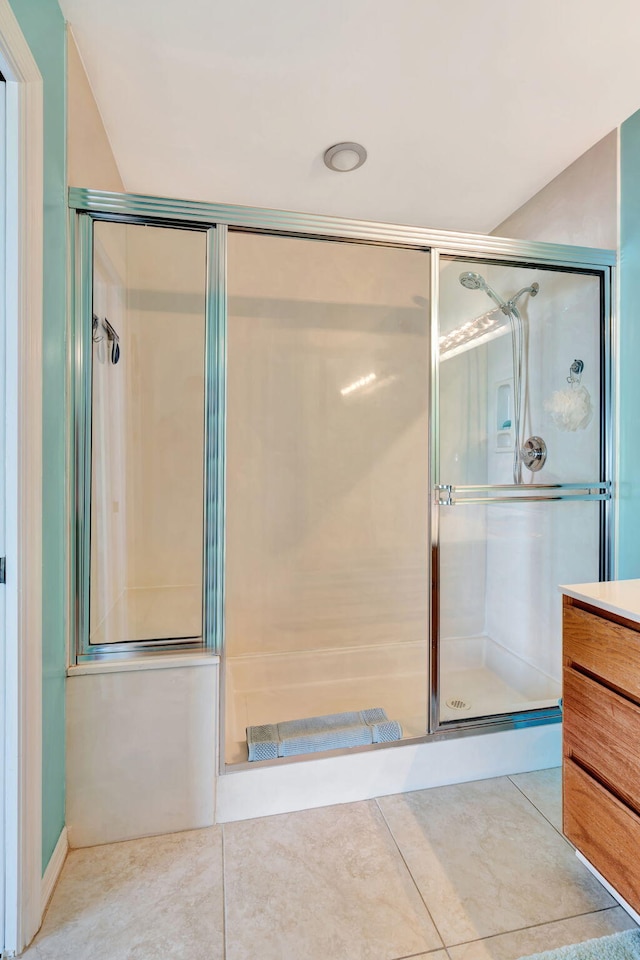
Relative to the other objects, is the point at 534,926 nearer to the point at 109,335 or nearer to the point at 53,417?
the point at 53,417

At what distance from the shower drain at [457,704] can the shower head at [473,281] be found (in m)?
1.62

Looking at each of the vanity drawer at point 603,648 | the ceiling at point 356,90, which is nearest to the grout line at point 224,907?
the vanity drawer at point 603,648

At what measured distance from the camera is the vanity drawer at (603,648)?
114 cm

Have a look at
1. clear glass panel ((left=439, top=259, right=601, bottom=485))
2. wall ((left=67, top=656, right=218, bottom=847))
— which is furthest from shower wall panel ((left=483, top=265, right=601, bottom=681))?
wall ((left=67, top=656, right=218, bottom=847))

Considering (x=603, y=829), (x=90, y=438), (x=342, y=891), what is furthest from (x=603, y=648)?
(x=90, y=438)

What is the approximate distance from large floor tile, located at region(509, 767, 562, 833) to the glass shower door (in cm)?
23

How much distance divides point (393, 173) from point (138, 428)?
1.58 meters

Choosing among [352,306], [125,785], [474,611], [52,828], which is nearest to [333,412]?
[352,306]

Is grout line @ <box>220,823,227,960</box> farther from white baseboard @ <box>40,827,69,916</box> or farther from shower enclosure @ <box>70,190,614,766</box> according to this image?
white baseboard @ <box>40,827,69,916</box>

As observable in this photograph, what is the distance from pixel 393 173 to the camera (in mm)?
2109

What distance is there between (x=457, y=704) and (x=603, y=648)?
81cm

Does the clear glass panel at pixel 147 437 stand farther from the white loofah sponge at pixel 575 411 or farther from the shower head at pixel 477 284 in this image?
the white loofah sponge at pixel 575 411

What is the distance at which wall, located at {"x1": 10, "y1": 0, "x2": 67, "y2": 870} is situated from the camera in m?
1.28

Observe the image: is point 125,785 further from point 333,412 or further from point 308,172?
point 308,172
